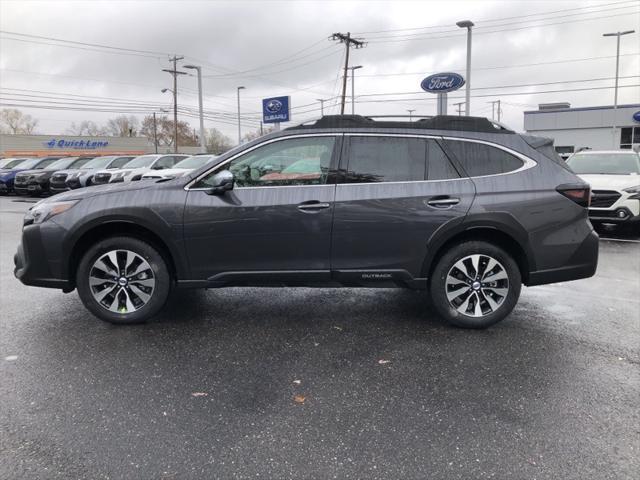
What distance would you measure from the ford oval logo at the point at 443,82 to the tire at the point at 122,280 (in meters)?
15.7

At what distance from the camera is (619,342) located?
4.18 meters

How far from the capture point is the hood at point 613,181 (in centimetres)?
939

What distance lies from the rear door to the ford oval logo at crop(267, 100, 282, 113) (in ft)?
80.0

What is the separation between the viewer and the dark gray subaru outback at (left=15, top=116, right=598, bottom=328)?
423 centimetres

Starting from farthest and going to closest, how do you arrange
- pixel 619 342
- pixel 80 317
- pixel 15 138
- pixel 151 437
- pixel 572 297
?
1. pixel 15 138
2. pixel 572 297
3. pixel 80 317
4. pixel 619 342
5. pixel 151 437

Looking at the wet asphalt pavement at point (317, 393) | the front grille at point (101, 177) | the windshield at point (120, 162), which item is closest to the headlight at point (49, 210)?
the wet asphalt pavement at point (317, 393)

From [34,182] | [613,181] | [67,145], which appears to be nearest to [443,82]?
[613,181]

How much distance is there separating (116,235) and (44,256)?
62cm

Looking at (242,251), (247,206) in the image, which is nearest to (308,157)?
(247,206)

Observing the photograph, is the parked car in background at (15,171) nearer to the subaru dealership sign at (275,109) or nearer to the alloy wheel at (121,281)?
the subaru dealership sign at (275,109)

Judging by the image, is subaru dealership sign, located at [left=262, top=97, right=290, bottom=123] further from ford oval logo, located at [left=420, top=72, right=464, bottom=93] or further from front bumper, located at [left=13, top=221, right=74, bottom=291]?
front bumper, located at [left=13, top=221, right=74, bottom=291]

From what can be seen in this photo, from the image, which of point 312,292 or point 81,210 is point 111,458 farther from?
point 312,292

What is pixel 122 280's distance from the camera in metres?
4.38

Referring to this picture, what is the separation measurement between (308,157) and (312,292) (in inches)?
74.2
